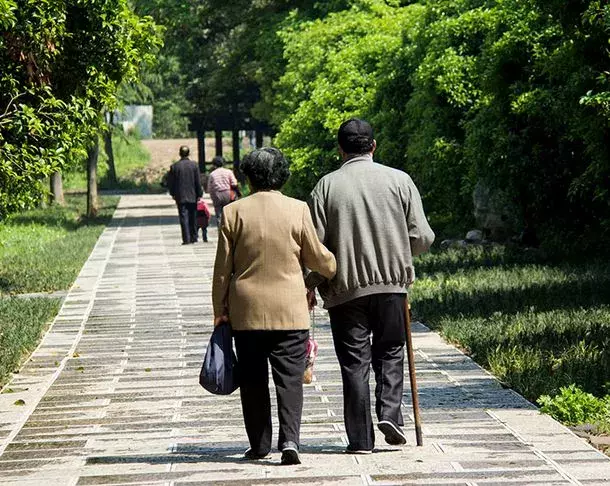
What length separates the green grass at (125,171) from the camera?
6719 cm

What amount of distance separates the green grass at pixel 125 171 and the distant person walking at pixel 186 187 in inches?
1429

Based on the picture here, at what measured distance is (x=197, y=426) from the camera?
8391 mm

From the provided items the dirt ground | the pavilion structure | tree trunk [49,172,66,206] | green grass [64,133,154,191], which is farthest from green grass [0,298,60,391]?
the dirt ground

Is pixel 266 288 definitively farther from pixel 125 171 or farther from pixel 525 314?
pixel 125 171

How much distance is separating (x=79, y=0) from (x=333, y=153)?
13.8 m

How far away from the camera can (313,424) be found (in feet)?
27.1

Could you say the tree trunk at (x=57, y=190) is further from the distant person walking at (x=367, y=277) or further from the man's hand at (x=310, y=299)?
the distant person walking at (x=367, y=277)

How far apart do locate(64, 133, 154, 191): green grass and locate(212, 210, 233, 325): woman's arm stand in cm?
5552

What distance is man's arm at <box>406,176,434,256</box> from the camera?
24.2 feet

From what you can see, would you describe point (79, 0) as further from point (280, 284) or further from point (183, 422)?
point (280, 284)

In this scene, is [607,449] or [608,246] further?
[608,246]

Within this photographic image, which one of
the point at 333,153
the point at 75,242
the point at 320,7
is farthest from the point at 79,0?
the point at 320,7

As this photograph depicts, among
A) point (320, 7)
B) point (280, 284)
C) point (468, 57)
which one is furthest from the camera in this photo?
point (320, 7)

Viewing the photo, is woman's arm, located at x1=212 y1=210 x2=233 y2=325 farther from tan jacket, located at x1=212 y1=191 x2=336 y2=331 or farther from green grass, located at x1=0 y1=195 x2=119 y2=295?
green grass, located at x1=0 y1=195 x2=119 y2=295
